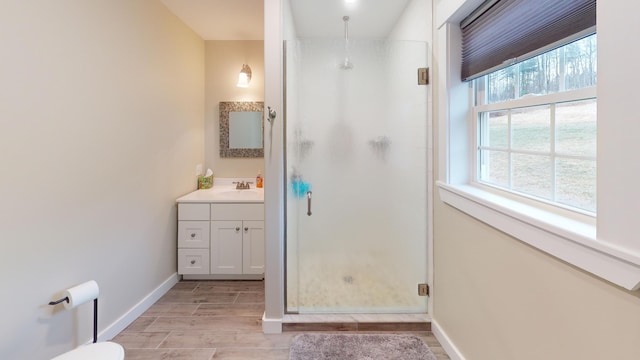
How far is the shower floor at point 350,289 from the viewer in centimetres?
236

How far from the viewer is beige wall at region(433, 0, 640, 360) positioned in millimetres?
855

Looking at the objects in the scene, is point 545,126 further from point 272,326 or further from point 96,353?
point 96,353

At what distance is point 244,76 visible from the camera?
139 inches

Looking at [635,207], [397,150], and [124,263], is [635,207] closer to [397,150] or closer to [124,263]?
[397,150]

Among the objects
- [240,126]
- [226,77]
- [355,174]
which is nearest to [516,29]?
[355,174]

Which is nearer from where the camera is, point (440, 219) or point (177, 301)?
point (440, 219)

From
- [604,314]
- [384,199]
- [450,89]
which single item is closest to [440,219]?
[384,199]

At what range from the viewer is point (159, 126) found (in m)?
2.79

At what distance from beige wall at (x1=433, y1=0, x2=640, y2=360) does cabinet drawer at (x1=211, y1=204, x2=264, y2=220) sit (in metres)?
1.64

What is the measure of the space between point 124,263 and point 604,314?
8.55ft

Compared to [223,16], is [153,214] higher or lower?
lower

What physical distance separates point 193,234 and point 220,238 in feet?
0.83

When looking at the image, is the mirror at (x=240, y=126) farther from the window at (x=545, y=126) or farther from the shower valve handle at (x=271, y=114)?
the window at (x=545, y=126)

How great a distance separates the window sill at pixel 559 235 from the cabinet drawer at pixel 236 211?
193cm
